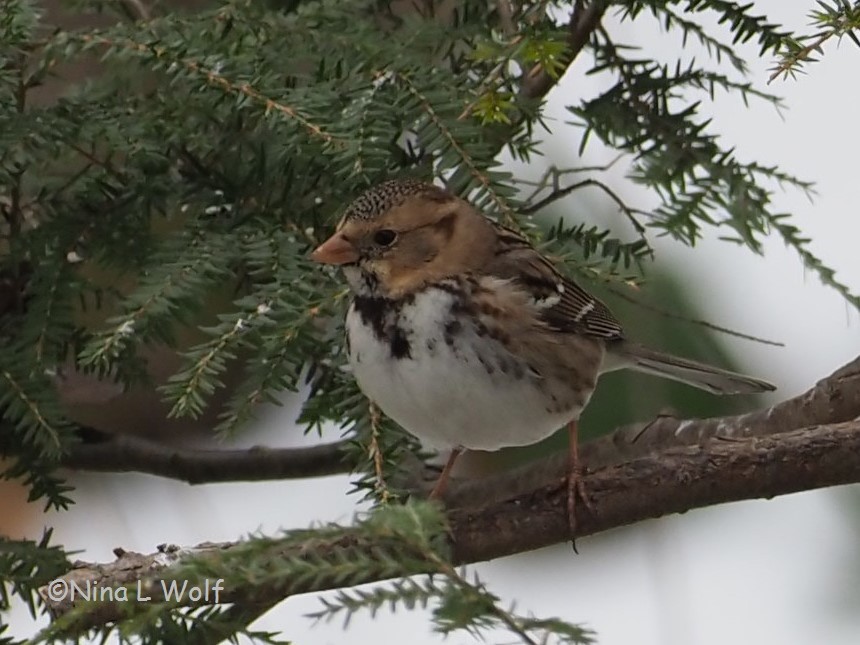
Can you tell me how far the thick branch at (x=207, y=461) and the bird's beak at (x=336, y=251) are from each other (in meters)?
0.20

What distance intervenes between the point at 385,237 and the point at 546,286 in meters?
0.16

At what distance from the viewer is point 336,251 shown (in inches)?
37.4

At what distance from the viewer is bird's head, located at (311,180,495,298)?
96cm

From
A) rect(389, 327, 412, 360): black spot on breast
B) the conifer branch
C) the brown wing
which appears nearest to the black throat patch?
rect(389, 327, 412, 360): black spot on breast

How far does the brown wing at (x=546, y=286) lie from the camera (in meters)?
1.05

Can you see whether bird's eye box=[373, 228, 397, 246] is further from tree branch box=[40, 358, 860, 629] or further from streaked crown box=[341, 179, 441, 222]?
tree branch box=[40, 358, 860, 629]

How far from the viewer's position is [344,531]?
1.92ft

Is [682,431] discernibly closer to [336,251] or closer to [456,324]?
[456,324]

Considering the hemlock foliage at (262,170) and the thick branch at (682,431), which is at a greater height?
the hemlock foliage at (262,170)

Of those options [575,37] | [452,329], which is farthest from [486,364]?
[575,37]

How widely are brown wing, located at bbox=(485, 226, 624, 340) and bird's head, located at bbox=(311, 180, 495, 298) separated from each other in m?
0.02

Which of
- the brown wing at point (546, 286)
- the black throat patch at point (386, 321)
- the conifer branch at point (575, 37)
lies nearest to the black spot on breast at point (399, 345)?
the black throat patch at point (386, 321)

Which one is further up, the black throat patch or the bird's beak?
the bird's beak

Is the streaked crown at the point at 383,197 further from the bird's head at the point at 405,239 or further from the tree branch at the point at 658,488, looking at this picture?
the tree branch at the point at 658,488
